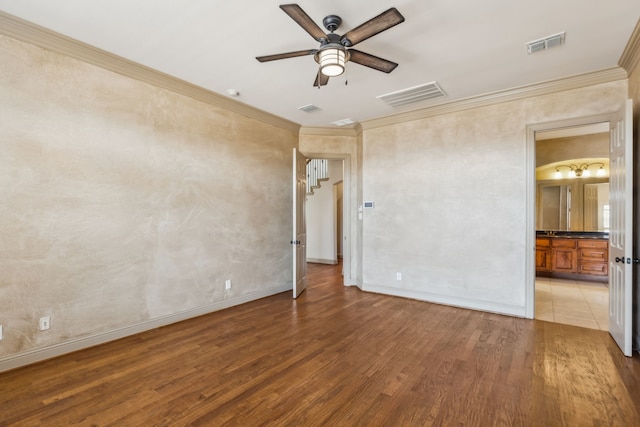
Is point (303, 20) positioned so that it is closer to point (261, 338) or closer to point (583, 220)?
point (261, 338)

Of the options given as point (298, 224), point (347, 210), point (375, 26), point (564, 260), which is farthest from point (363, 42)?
point (564, 260)

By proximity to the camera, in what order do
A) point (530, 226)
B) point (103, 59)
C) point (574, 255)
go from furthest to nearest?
point (574, 255) → point (530, 226) → point (103, 59)

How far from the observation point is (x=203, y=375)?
2658 millimetres

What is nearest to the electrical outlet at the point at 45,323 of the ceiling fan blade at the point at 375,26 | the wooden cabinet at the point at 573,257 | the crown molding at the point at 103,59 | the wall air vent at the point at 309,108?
the crown molding at the point at 103,59

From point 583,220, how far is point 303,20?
770cm

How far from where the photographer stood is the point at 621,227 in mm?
3084

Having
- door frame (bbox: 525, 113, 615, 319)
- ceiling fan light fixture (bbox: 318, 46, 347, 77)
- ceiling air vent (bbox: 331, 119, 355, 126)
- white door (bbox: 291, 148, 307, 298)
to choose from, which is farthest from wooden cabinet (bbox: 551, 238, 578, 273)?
ceiling fan light fixture (bbox: 318, 46, 347, 77)

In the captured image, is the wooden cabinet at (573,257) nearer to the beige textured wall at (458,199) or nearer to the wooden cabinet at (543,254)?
the wooden cabinet at (543,254)

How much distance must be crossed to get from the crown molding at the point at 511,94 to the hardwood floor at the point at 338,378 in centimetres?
295

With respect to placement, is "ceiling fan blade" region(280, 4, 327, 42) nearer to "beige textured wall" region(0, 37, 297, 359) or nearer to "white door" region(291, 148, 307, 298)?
"beige textured wall" region(0, 37, 297, 359)

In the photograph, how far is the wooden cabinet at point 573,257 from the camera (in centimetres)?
628

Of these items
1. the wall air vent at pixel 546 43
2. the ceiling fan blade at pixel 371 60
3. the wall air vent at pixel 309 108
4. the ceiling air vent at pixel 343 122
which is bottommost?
the ceiling fan blade at pixel 371 60

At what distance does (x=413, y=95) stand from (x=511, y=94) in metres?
1.28

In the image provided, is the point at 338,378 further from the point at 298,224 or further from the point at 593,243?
the point at 593,243
